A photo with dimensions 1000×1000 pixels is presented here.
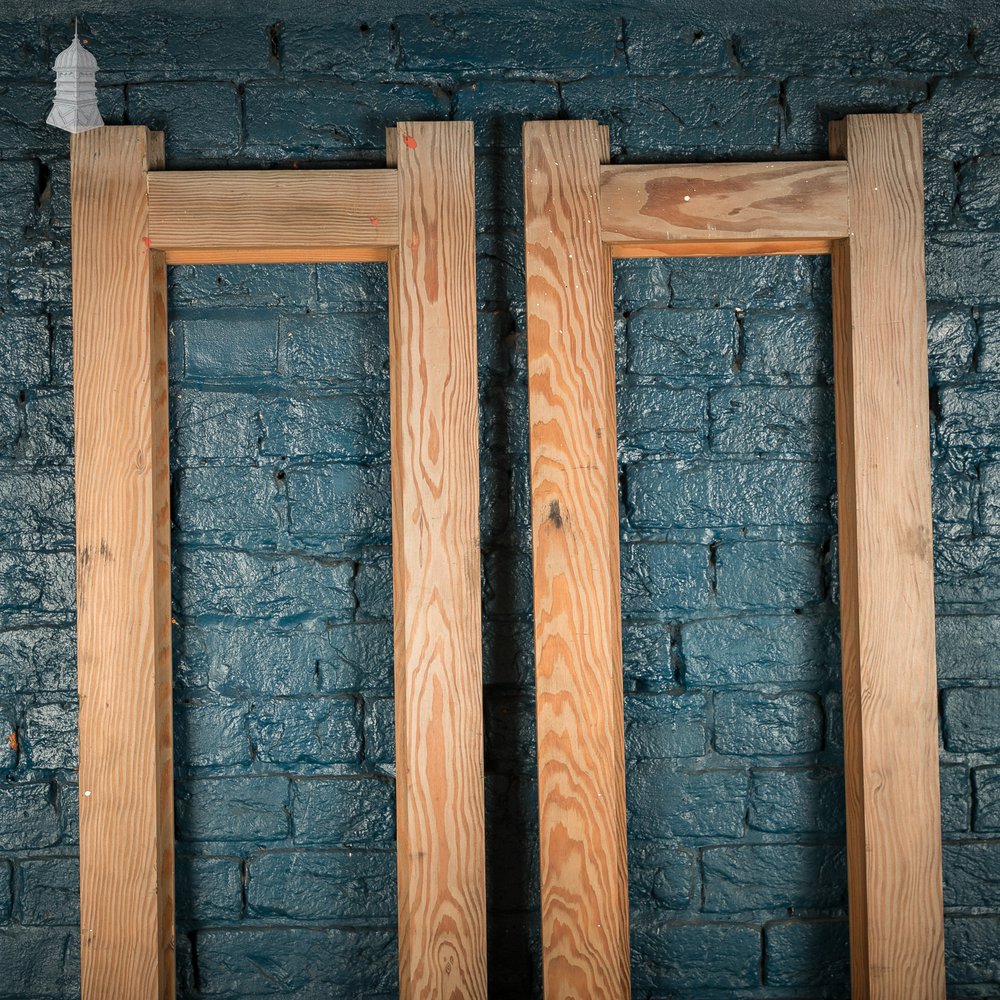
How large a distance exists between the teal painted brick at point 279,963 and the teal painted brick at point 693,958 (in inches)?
17.7

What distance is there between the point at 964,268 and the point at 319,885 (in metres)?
1.52

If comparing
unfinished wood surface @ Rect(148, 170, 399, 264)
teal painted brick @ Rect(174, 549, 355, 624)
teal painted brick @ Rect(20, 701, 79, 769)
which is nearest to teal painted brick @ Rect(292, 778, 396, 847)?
teal painted brick @ Rect(174, 549, 355, 624)

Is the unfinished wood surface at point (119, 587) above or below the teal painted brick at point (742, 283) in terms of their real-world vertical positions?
below

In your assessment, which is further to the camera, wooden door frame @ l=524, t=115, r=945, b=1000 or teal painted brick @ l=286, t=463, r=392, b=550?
teal painted brick @ l=286, t=463, r=392, b=550

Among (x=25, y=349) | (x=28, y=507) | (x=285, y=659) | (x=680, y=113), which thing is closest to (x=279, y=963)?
(x=285, y=659)

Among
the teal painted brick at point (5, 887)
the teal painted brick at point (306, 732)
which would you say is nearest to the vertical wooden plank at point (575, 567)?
the teal painted brick at point (306, 732)

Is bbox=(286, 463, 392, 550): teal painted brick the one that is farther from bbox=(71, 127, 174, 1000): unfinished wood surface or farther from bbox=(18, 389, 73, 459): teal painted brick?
bbox=(18, 389, 73, 459): teal painted brick

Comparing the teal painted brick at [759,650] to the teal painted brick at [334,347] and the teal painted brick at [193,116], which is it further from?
the teal painted brick at [193,116]

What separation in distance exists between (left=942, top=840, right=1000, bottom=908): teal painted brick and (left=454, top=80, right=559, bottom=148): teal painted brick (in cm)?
142

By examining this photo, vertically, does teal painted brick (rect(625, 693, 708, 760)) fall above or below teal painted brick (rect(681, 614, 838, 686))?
below

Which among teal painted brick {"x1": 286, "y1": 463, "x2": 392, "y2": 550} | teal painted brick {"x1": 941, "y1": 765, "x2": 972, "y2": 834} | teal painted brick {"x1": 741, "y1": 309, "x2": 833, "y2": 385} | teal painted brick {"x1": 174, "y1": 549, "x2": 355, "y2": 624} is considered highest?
teal painted brick {"x1": 741, "y1": 309, "x2": 833, "y2": 385}

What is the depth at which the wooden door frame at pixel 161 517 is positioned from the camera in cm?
135

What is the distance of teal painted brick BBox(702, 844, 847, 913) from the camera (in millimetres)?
1476

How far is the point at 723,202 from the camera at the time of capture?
1.40 metres
